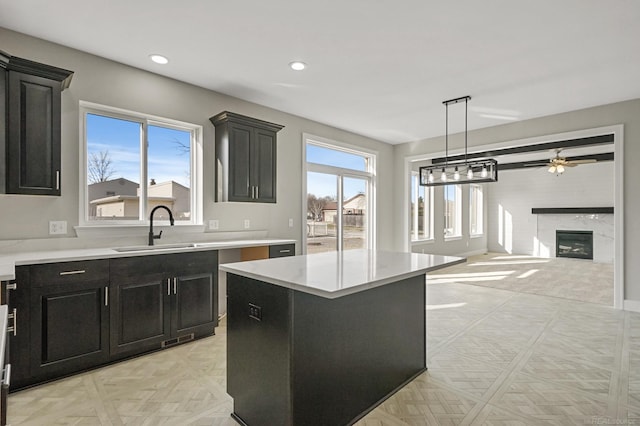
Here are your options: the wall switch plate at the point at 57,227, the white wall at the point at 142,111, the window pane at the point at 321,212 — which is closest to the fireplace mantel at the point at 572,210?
the window pane at the point at 321,212

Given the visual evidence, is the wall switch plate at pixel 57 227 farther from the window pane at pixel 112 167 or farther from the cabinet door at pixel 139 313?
the cabinet door at pixel 139 313

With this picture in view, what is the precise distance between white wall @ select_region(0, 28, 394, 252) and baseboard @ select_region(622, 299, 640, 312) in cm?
432

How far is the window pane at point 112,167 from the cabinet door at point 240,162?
934mm

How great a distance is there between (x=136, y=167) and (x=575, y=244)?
10731 millimetres

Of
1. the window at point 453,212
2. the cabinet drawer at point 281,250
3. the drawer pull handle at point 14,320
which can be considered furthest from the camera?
the window at point 453,212

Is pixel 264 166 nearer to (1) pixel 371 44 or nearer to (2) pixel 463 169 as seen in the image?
(1) pixel 371 44

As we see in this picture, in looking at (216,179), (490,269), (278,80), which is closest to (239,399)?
(216,179)

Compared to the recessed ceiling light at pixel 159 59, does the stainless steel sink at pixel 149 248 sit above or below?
below

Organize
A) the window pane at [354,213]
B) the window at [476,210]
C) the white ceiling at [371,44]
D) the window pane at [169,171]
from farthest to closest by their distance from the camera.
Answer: the window at [476,210] → the window pane at [354,213] → the window pane at [169,171] → the white ceiling at [371,44]

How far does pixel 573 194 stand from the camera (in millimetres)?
9336

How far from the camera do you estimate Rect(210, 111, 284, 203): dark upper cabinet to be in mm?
3779

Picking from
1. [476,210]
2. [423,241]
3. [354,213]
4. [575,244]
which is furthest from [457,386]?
[575,244]

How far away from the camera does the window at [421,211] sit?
770 cm

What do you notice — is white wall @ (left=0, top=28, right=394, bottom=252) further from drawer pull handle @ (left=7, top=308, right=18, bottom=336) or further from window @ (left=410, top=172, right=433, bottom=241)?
window @ (left=410, top=172, right=433, bottom=241)
